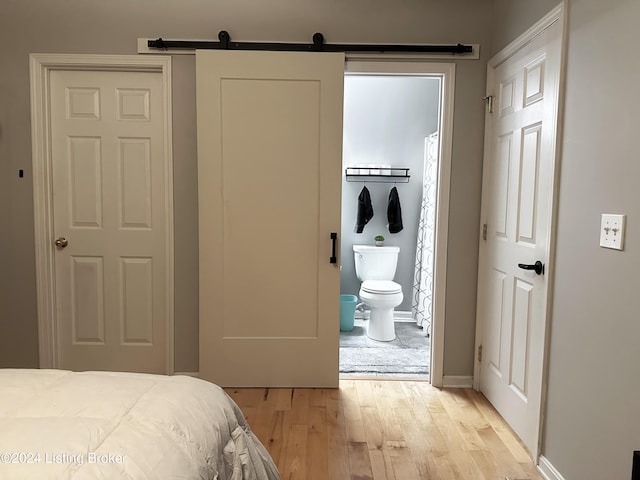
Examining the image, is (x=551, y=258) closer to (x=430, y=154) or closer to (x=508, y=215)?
(x=508, y=215)

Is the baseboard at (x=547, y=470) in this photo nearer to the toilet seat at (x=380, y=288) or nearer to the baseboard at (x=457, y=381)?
the baseboard at (x=457, y=381)

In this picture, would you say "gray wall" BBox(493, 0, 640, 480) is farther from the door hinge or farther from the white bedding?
the white bedding

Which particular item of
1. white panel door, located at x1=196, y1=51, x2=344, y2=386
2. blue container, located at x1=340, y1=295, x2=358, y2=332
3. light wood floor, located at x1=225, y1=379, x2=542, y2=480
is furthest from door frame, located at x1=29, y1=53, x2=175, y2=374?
blue container, located at x1=340, y1=295, x2=358, y2=332

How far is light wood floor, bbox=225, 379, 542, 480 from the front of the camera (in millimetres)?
1799

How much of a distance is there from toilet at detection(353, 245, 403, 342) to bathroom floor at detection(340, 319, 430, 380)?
0.39 ft

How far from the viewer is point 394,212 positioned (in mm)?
3982

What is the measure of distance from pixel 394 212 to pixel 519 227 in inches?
76.3

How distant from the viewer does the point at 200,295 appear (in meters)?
2.51

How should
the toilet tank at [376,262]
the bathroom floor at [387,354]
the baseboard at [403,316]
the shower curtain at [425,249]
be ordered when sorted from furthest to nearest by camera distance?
the baseboard at [403,316], the toilet tank at [376,262], the shower curtain at [425,249], the bathroom floor at [387,354]

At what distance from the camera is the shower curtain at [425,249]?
374 centimetres

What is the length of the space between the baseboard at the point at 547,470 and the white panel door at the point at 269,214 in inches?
46.1

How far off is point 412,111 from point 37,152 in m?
3.14

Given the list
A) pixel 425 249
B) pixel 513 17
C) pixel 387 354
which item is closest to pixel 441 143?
pixel 513 17

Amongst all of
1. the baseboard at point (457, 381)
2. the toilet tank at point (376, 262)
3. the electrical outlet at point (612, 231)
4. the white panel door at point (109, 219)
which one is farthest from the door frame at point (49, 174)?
the electrical outlet at point (612, 231)
